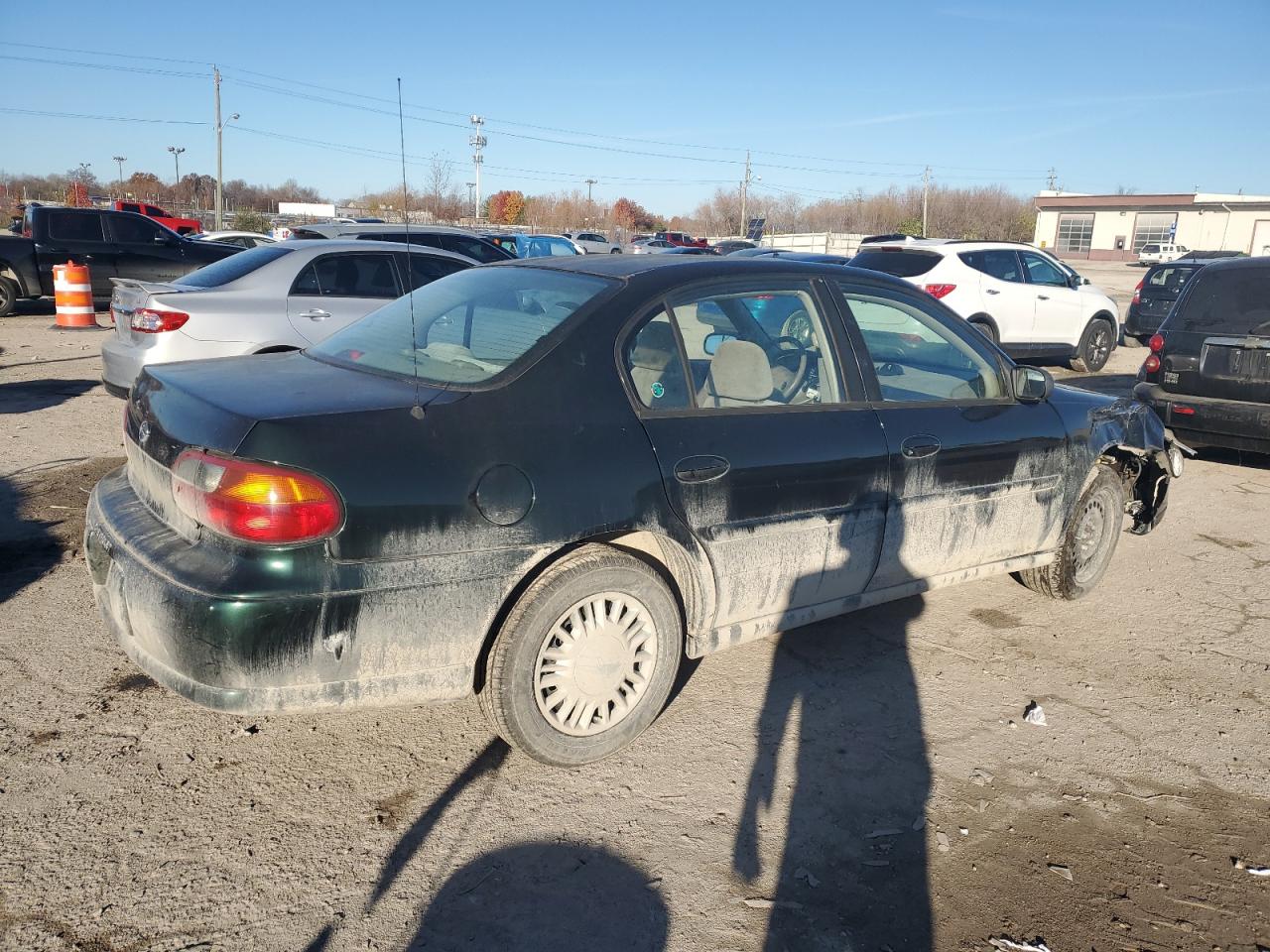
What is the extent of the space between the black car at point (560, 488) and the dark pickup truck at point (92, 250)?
47.1 ft

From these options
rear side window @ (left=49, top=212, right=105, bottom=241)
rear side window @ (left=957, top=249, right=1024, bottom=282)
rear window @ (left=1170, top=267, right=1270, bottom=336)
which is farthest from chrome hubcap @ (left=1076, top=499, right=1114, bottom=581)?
rear side window @ (left=49, top=212, right=105, bottom=241)

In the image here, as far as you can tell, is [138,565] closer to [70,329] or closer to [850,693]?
[850,693]

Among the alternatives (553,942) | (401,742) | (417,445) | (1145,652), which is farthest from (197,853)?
(1145,652)

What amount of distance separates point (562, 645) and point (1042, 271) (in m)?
12.5

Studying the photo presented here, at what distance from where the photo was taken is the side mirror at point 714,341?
12.2 ft

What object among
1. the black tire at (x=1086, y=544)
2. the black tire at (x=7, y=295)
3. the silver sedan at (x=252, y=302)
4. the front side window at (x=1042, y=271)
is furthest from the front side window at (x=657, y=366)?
the black tire at (x=7, y=295)

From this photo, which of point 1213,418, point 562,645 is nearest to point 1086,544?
point 562,645

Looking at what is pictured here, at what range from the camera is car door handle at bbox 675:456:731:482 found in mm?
3322

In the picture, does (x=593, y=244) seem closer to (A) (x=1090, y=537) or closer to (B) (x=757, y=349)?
(A) (x=1090, y=537)

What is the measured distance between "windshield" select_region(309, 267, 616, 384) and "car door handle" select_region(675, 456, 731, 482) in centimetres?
65

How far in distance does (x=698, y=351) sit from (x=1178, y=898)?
2325 mm

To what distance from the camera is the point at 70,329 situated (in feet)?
46.8

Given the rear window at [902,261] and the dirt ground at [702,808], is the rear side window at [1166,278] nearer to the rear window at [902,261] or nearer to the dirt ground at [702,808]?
the rear window at [902,261]

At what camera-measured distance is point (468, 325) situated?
365 centimetres
